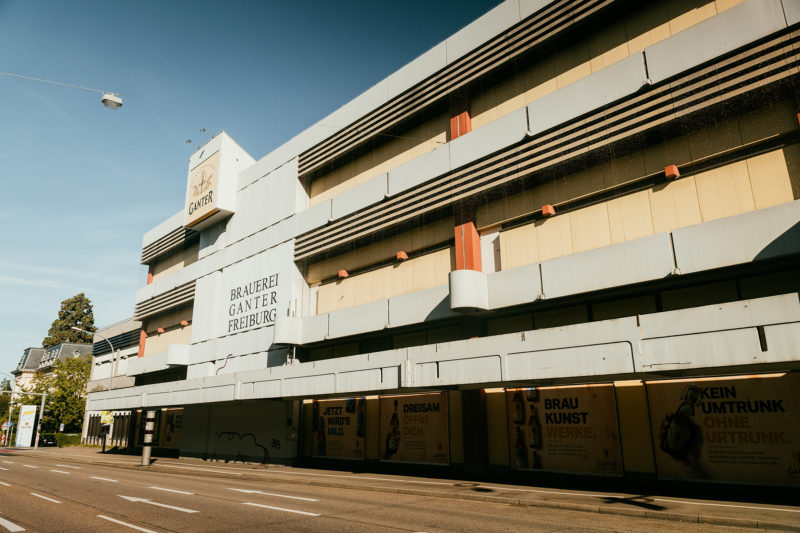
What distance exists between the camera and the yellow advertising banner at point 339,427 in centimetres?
2275

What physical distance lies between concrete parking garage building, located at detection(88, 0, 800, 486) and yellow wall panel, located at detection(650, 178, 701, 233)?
0.06 metres

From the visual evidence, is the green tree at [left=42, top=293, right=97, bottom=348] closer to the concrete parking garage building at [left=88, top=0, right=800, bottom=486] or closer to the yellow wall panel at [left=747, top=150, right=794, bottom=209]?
the concrete parking garage building at [left=88, top=0, right=800, bottom=486]

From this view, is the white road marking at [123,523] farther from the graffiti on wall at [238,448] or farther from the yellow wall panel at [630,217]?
the graffiti on wall at [238,448]

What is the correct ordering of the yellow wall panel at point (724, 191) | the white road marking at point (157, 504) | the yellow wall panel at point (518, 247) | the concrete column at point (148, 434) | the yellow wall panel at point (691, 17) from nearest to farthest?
the white road marking at point (157, 504)
the yellow wall panel at point (724, 191)
the yellow wall panel at point (691, 17)
the yellow wall panel at point (518, 247)
the concrete column at point (148, 434)

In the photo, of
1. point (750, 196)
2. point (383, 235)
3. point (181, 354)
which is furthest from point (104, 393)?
point (750, 196)

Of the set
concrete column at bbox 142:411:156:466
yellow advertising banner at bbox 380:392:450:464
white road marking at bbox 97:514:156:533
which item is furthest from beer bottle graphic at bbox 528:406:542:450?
concrete column at bbox 142:411:156:466

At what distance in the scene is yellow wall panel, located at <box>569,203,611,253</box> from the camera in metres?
16.2

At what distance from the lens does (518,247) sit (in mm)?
18531

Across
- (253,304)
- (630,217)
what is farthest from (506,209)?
(253,304)

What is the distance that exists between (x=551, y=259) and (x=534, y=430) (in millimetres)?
5735

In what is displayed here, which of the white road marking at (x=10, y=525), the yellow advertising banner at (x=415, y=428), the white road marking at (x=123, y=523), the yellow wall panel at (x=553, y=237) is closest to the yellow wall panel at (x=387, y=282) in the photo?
the yellow wall panel at (x=553, y=237)

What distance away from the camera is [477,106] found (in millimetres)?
21141

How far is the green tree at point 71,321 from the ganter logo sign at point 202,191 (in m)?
67.3

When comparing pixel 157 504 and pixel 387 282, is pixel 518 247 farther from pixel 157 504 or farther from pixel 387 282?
pixel 157 504
